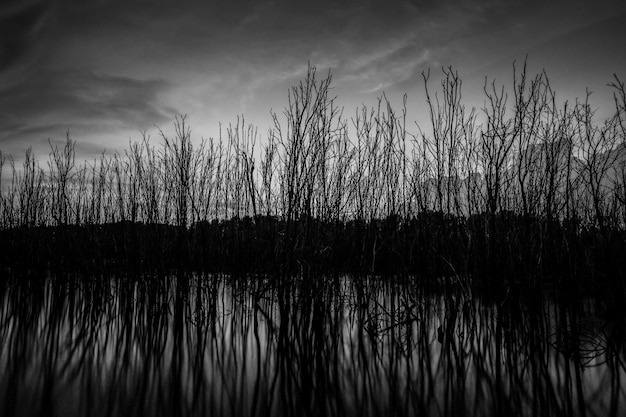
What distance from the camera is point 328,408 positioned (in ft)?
5.63

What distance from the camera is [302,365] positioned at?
7.16ft

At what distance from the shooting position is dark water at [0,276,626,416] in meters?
1.74

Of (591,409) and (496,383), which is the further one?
(496,383)

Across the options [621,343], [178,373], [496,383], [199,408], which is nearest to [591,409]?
[496,383]

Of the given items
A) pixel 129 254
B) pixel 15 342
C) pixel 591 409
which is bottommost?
pixel 591 409

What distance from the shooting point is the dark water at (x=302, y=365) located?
1.74 m

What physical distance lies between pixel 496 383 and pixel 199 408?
68.8 inches

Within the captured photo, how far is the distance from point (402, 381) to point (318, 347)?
671 mm

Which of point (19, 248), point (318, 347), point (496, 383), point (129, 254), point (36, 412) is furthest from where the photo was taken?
point (19, 248)

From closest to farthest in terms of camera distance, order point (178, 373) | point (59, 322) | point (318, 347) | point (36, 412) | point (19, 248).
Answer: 1. point (36, 412)
2. point (178, 373)
3. point (318, 347)
4. point (59, 322)
5. point (19, 248)

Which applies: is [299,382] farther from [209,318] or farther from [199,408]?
[209,318]

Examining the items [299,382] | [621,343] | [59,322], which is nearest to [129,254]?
[59,322]

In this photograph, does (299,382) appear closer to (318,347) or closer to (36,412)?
(318,347)

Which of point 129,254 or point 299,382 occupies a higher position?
point 129,254
